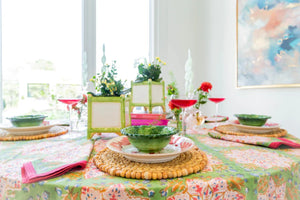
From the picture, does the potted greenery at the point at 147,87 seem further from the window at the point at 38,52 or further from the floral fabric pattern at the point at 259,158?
the window at the point at 38,52

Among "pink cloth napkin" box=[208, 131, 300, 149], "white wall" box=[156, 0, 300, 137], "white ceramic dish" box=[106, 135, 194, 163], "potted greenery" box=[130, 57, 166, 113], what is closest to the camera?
"white ceramic dish" box=[106, 135, 194, 163]

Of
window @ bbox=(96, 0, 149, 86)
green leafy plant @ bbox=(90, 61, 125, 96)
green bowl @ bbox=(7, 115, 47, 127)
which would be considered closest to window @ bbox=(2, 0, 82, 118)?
window @ bbox=(96, 0, 149, 86)

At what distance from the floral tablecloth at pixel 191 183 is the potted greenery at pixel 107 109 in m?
0.33

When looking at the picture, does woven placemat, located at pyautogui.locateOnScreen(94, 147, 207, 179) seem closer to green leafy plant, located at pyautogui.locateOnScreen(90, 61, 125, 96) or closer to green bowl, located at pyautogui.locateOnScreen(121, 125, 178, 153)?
green bowl, located at pyautogui.locateOnScreen(121, 125, 178, 153)

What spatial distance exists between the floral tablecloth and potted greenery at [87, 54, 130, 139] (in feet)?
1.07

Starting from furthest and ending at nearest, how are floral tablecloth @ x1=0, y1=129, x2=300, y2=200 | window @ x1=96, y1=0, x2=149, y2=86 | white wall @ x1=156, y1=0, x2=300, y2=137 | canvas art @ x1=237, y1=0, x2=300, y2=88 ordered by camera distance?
1. window @ x1=96, y1=0, x2=149, y2=86
2. white wall @ x1=156, y1=0, x2=300, y2=137
3. canvas art @ x1=237, y1=0, x2=300, y2=88
4. floral tablecloth @ x1=0, y1=129, x2=300, y2=200

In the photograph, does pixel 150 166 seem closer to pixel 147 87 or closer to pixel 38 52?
pixel 147 87

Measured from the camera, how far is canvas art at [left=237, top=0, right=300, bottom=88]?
2.04 m

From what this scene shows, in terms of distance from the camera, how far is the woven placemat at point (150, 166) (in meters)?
0.50

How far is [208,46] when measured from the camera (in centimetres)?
340

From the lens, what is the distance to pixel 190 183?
476 millimetres

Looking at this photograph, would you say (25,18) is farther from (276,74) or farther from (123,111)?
(276,74)

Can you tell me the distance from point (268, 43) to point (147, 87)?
159 cm

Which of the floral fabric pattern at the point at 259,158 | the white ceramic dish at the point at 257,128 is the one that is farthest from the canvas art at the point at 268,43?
the floral fabric pattern at the point at 259,158
